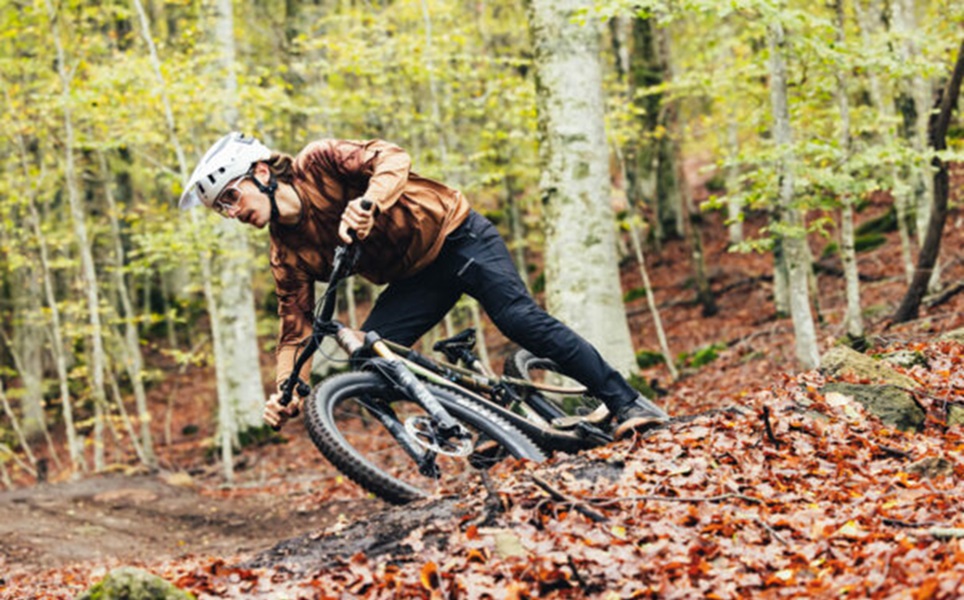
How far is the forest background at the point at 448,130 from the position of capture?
30.5 ft

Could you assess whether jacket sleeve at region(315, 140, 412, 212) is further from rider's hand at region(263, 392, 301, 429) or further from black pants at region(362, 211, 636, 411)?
rider's hand at region(263, 392, 301, 429)

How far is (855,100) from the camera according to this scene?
23.9m

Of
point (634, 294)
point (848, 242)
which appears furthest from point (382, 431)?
point (634, 294)

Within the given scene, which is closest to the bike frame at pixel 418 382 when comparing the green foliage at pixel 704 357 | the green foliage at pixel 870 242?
the green foliage at pixel 704 357

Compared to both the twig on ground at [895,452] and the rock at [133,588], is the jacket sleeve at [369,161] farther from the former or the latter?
the twig on ground at [895,452]

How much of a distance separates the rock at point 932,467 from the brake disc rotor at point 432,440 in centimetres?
228

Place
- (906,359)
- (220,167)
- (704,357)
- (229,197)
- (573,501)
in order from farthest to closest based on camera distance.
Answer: (704,357), (906,359), (229,197), (220,167), (573,501)

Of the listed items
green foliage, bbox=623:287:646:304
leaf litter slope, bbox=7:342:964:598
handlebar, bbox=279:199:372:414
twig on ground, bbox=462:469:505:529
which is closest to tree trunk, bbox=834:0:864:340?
leaf litter slope, bbox=7:342:964:598

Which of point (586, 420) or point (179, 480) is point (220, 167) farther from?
point (179, 480)

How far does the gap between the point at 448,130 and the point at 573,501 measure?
13.2 m

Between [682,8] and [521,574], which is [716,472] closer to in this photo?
[521,574]

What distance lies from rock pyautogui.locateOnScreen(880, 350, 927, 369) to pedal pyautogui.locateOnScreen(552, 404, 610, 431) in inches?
93.3

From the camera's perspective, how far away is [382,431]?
16.6 feet

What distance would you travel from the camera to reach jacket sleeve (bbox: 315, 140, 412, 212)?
473 centimetres
